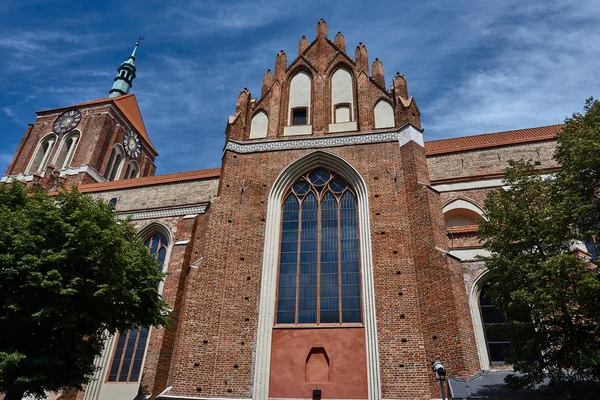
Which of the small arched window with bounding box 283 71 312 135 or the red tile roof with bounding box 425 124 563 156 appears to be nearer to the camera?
the small arched window with bounding box 283 71 312 135

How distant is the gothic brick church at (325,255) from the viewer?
12.4 metres

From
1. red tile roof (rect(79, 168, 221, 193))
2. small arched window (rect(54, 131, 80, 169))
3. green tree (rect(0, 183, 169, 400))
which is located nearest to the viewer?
green tree (rect(0, 183, 169, 400))

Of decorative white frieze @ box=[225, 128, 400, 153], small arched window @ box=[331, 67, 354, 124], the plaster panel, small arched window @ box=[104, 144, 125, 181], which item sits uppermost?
small arched window @ box=[104, 144, 125, 181]

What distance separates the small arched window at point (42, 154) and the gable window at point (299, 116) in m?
27.6

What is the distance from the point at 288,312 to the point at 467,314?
5.51 meters

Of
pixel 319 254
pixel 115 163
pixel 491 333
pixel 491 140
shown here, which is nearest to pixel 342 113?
pixel 319 254

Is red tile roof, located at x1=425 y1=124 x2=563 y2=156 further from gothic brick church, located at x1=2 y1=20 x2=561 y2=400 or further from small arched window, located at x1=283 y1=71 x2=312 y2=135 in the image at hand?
small arched window, located at x1=283 y1=71 x2=312 y2=135

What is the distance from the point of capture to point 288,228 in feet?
50.7

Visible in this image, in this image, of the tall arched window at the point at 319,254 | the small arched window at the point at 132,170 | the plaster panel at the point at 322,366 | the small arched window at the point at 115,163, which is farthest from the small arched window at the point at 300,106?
the small arched window at the point at 132,170

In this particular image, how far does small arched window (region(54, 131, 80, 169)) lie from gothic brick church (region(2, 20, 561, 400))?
1893 centimetres

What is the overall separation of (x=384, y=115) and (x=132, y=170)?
3088 centimetres

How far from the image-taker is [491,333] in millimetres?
Result: 12445

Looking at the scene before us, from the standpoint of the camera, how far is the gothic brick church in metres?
12.4

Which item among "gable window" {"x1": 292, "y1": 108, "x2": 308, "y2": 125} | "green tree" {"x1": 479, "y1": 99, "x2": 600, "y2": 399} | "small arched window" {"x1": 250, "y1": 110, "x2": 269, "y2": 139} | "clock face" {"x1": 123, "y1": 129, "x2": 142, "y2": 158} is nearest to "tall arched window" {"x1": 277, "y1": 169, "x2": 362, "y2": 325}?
"gable window" {"x1": 292, "y1": 108, "x2": 308, "y2": 125}
